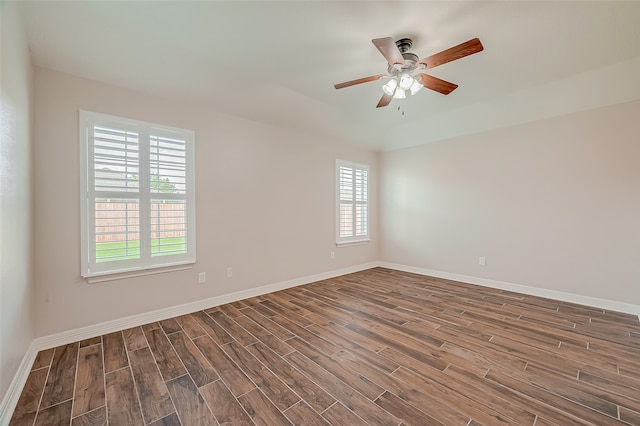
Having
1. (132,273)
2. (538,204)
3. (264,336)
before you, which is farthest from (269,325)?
(538,204)

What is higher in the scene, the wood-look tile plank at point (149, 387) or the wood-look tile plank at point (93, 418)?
the wood-look tile plank at point (149, 387)

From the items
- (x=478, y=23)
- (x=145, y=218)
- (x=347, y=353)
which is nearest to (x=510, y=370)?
(x=347, y=353)

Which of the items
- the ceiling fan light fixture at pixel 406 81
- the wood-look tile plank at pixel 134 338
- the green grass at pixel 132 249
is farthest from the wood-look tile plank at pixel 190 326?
the ceiling fan light fixture at pixel 406 81

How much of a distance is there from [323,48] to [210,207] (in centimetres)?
225

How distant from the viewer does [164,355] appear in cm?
223

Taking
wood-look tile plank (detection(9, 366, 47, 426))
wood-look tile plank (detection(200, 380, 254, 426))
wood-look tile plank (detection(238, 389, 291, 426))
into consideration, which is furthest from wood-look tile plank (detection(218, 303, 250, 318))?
wood-look tile plank (detection(9, 366, 47, 426))

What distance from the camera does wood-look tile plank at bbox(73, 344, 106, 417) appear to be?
1.67m

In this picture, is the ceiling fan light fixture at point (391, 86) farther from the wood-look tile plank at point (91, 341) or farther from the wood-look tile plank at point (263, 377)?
the wood-look tile plank at point (91, 341)

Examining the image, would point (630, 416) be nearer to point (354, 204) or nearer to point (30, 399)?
point (30, 399)

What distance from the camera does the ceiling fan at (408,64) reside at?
1.99 m

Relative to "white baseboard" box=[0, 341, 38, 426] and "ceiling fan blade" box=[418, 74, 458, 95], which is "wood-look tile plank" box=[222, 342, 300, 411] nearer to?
"white baseboard" box=[0, 341, 38, 426]

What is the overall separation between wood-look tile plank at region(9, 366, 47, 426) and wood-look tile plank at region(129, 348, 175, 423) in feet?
1.68

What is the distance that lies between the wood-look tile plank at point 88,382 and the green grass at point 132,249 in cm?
83

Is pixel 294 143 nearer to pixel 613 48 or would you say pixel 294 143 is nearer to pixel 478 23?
pixel 478 23
